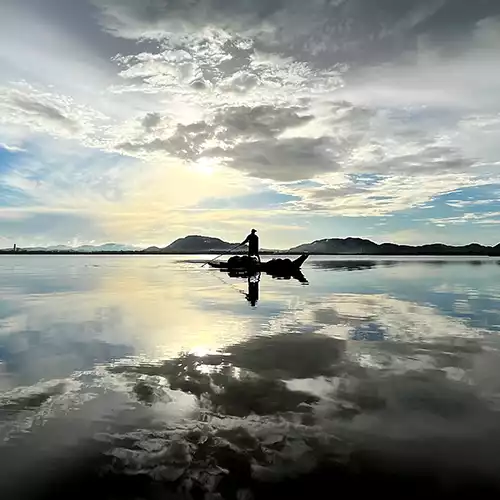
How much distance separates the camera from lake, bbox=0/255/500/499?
6.01 meters

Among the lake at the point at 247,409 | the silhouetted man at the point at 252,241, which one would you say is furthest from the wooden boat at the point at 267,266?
the lake at the point at 247,409

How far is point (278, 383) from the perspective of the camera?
10664mm

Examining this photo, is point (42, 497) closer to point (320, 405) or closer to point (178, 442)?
point (178, 442)

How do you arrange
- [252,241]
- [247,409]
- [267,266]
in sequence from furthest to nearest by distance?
1. [267,266]
2. [252,241]
3. [247,409]

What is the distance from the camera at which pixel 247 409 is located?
8711 mm

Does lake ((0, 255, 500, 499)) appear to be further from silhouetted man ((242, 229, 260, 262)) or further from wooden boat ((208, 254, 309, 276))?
wooden boat ((208, 254, 309, 276))

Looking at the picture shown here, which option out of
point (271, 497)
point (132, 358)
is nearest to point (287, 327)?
point (132, 358)

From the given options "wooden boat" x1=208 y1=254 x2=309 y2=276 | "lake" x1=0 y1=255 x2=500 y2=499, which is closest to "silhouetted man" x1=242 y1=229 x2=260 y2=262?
"wooden boat" x1=208 y1=254 x2=309 y2=276

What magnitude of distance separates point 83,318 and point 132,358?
9.11 m

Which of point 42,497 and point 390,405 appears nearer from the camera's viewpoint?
point 42,497

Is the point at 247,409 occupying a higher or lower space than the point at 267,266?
lower

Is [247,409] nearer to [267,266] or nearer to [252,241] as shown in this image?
[252,241]

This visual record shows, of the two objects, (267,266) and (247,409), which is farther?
(267,266)

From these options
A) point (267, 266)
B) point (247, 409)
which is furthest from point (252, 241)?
point (247, 409)
